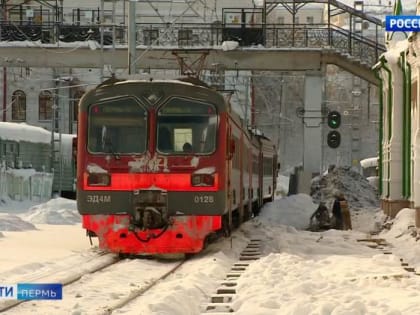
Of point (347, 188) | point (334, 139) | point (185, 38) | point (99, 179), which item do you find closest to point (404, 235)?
point (99, 179)

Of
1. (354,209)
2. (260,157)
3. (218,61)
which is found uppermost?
(218,61)

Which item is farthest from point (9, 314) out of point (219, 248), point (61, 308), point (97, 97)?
point (219, 248)

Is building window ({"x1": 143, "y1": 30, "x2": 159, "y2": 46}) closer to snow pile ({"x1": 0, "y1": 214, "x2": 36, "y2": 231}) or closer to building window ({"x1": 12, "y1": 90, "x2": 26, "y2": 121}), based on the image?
snow pile ({"x1": 0, "y1": 214, "x2": 36, "y2": 231})

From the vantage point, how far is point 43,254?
1531 cm

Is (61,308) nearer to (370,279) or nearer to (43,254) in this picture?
(370,279)

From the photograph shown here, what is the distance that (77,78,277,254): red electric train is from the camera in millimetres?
14461

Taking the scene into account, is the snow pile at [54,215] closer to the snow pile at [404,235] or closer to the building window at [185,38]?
the building window at [185,38]

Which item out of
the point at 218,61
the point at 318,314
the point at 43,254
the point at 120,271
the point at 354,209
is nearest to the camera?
the point at 318,314

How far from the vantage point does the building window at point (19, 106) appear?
57469mm

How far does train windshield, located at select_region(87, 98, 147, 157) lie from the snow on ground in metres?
1.88

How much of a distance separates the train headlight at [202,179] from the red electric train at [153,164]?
16 millimetres

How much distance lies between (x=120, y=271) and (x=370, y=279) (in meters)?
3.56

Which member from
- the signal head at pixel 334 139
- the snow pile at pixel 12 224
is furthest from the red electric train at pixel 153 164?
the signal head at pixel 334 139

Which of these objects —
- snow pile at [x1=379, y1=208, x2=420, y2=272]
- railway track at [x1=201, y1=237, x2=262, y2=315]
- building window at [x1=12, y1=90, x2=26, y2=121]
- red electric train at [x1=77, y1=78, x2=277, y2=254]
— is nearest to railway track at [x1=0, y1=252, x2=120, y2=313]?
red electric train at [x1=77, y1=78, x2=277, y2=254]
